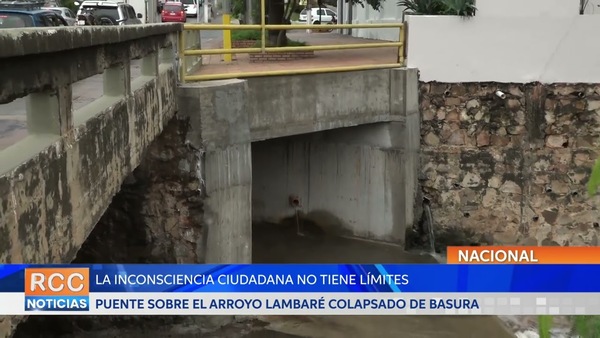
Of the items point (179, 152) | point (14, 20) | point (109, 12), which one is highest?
point (109, 12)

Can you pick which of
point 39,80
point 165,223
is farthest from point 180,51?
point 39,80

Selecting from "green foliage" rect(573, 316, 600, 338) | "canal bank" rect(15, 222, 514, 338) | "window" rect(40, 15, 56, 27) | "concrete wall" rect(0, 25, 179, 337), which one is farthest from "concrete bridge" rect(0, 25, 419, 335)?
"window" rect(40, 15, 56, 27)

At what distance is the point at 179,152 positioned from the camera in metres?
8.38

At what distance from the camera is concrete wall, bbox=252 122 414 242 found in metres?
11.4

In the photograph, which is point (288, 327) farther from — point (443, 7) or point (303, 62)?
point (443, 7)

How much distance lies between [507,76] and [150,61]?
641 cm

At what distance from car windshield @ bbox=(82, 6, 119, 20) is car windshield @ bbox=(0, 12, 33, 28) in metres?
12.3

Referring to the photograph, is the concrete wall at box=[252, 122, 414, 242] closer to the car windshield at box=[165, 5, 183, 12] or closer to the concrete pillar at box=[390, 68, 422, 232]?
the concrete pillar at box=[390, 68, 422, 232]

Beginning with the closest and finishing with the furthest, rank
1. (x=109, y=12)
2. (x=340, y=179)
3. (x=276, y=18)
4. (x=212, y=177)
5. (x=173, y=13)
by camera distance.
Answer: (x=212, y=177) → (x=340, y=179) → (x=276, y=18) → (x=109, y=12) → (x=173, y=13)

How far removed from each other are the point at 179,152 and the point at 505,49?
5735mm

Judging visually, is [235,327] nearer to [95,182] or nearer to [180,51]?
[180,51]

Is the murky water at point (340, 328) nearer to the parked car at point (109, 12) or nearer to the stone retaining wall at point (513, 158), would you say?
the stone retaining wall at point (513, 158)

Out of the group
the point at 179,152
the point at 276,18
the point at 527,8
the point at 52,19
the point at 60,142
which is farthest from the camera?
the point at 276,18

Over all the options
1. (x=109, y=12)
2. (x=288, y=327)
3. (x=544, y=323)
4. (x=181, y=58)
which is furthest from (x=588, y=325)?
(x=109, y=12)
